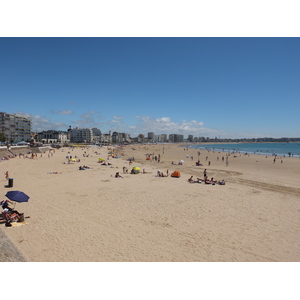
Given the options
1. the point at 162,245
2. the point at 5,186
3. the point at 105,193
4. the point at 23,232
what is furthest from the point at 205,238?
the point at 5,186

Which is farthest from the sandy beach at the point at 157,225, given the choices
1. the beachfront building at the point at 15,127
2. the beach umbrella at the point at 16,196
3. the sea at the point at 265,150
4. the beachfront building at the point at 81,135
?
the beachfront building at the point at 81,135

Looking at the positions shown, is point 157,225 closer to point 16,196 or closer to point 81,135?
point 16,196

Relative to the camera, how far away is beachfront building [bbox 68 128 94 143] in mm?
164000

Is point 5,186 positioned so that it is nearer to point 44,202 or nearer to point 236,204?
point 44,202

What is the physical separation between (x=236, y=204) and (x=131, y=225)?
20.1 feet

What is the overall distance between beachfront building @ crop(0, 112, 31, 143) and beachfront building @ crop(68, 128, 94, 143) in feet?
197

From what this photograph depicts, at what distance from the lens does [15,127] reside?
95188 millimetres

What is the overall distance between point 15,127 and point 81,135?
7059 centimetres

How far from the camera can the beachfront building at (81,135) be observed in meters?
164

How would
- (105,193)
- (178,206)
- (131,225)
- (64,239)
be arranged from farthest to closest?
(105,193)
(178,206)
(131,225)
(64,239)

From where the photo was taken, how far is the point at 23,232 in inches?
275

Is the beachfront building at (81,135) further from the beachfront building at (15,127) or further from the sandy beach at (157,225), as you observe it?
the sandy beach at (157,225)

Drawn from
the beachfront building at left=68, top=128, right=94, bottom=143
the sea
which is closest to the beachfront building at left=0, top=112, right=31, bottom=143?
the beachfront building at left=68, top=128, right=94, bottom=143

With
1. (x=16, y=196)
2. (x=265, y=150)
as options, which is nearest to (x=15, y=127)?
(x=16, y=196)
